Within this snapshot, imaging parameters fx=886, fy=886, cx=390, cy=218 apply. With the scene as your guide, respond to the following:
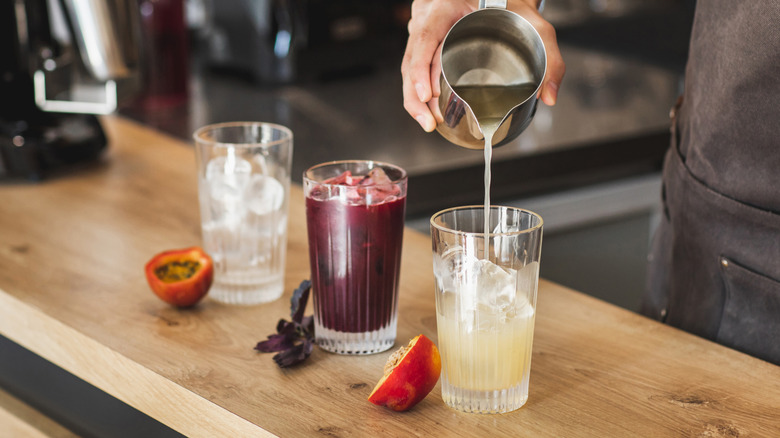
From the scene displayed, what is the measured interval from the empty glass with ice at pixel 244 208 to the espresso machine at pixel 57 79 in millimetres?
439

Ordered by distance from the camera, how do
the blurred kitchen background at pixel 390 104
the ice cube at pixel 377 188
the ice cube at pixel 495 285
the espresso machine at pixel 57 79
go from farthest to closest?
the blurred kitchen background at pixel 390 104, the espresso machine at pixel 57 79, the ice cube at pixel 377 188, the ice cube at pixel 495 285

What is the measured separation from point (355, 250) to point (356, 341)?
0.34ft

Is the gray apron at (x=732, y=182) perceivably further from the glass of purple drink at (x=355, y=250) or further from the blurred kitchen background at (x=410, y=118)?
the blurred kitchen background at (x=410, y=118)

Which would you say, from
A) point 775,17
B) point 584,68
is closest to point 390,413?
point 775,17

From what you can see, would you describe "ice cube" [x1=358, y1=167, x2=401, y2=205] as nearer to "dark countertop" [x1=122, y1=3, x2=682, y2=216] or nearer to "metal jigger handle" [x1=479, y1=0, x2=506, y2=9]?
"metal jigger handle" [x1=479, y1=0, x2=506, y2=9]

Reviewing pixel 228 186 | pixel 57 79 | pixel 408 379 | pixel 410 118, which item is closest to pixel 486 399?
pixel 408 379

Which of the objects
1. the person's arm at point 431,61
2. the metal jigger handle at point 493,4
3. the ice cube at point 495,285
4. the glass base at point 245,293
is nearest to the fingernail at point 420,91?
the person's arm at point 431,61

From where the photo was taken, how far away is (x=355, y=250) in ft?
2.95

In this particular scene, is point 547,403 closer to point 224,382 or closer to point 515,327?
point 515,327

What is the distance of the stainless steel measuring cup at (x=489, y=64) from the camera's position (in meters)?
0.90

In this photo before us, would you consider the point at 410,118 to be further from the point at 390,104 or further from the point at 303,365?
the point at 303,365

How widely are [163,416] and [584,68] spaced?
81.0 inches

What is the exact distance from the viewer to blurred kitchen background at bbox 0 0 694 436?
161cm

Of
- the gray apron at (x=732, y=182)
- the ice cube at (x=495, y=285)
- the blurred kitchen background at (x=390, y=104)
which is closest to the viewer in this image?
the ice cube at (x=495, y=285)
